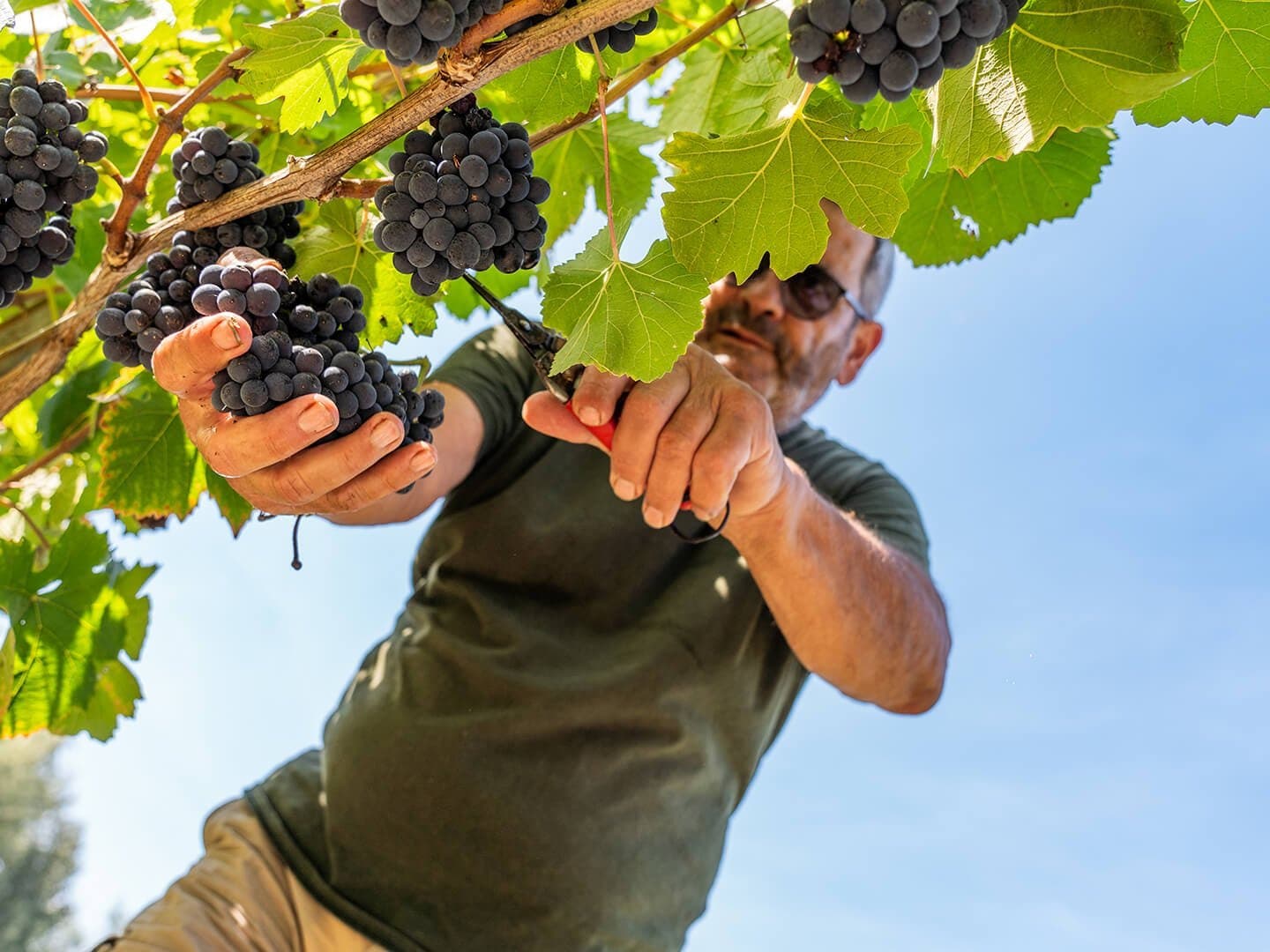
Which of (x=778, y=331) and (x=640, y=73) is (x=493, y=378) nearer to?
(x=778, y=331)

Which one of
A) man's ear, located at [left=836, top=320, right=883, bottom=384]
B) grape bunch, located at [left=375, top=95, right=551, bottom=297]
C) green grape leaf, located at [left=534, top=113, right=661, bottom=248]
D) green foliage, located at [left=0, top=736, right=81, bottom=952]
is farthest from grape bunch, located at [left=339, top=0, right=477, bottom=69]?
green foliage, located at [left=0, top=736, right=81, bottom=952]

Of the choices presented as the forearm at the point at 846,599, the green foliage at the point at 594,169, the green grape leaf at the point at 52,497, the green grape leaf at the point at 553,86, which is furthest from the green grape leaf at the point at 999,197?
the green grape leaf at the point at 52,497

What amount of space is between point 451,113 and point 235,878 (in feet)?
6.12

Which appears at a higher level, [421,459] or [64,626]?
[421,459]

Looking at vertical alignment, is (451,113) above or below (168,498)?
above

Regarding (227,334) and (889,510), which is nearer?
(227,334)

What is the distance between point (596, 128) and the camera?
1.65 m

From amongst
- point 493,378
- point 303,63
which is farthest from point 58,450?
point 303,63

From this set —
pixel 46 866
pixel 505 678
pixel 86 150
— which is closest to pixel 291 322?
pixel 86 150

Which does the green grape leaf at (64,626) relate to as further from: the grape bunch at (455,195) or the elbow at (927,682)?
the elbow at (927,682)

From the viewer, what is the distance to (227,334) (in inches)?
38.1

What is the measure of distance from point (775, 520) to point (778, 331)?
3.67ft

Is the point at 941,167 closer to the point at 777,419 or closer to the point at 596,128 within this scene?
the point at 596,128

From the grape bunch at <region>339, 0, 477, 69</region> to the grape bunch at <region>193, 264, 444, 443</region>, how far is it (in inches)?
12.6
